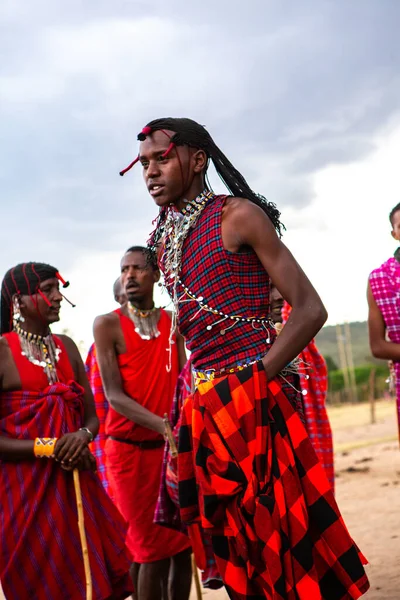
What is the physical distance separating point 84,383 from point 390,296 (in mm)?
2459

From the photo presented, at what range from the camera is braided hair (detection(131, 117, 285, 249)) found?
3.40 m

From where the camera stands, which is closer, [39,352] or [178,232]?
[178,232]

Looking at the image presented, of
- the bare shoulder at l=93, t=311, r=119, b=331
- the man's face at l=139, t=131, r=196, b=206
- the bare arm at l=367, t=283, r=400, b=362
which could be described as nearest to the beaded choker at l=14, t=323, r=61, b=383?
the bare shoulder at l=93, t=311, r=119, b=331

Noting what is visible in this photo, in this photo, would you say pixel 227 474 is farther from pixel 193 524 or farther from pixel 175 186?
pixel 175 186

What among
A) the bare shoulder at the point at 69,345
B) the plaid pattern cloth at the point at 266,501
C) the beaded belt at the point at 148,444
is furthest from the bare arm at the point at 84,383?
the plaid pattern cloth at the point at 266,501

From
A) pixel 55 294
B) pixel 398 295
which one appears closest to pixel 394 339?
pixel 398 295

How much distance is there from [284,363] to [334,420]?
2833cm

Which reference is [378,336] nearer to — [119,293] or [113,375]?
[113,375]

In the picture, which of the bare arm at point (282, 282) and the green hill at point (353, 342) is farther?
the green hill at point (353, 342)

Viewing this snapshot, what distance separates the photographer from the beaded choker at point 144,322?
603cm

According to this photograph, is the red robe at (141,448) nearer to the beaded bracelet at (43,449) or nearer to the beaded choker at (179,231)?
the beaded bracelet at (43,449)

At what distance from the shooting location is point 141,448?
19.0 ft

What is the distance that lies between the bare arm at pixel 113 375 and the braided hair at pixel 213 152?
232cm

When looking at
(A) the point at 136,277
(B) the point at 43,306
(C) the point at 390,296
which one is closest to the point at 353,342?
(C) the point at 390,296
